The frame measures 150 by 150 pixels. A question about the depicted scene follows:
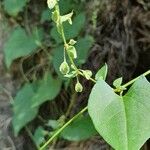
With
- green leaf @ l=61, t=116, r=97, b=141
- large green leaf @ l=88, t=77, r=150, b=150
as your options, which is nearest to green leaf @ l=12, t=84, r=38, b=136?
green leaf @ l=61, t=116, r=97, b=141

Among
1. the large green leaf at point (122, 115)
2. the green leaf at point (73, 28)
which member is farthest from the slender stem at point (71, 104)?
the large green leaf at point (122, 115)

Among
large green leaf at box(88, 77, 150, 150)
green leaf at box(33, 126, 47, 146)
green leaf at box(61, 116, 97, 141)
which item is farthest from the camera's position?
green leaf at box(33, 126, 47, 146)

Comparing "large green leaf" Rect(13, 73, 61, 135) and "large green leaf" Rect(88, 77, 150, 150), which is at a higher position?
"large green leaf" Rect(88, 77, 150, 150)

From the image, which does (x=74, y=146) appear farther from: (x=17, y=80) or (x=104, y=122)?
(x=104, y=122)

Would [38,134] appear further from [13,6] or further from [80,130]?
[13,6]

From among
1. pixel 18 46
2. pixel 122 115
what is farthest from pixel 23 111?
pixel 122 115

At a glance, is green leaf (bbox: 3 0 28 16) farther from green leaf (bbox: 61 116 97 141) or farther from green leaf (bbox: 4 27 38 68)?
green leaf (bbox: 61 116 97 141)

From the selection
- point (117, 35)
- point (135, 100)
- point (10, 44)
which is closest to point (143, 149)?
point (117, 35)
